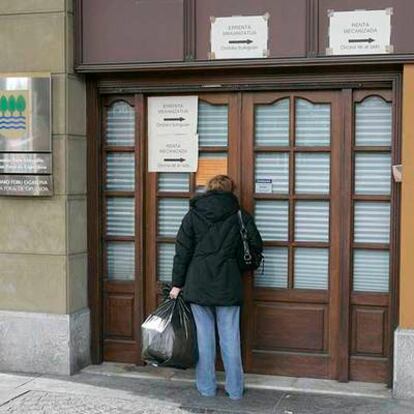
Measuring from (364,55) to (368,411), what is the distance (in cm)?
277

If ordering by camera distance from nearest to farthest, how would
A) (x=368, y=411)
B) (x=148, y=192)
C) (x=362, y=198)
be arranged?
1. (x=368, y=411)
2. (x=362, y=198)
3. (x=148, y=192)

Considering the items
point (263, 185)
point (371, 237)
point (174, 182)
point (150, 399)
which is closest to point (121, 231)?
point (174, 182)

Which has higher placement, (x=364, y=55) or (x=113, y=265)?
(x=364, y=55)

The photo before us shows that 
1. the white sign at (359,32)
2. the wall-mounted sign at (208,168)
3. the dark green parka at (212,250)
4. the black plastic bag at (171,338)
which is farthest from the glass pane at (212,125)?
the black plastic bag at (171,338)

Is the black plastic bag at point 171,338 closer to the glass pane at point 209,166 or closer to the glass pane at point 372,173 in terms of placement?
the glass pane at point 209,166

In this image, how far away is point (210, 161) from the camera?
22.5 feet

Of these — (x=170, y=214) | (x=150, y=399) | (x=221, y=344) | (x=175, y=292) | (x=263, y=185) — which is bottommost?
(x=150, y=399)

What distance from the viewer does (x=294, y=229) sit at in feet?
22.0

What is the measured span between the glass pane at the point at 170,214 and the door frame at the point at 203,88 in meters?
0.45

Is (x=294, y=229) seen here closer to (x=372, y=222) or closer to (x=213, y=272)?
(x=372, y=222)

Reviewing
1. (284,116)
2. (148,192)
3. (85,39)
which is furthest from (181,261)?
(85,39)

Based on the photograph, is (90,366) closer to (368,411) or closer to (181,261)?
(181,261)

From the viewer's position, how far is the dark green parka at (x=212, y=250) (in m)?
6.06

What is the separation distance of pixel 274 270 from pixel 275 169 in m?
0.88
